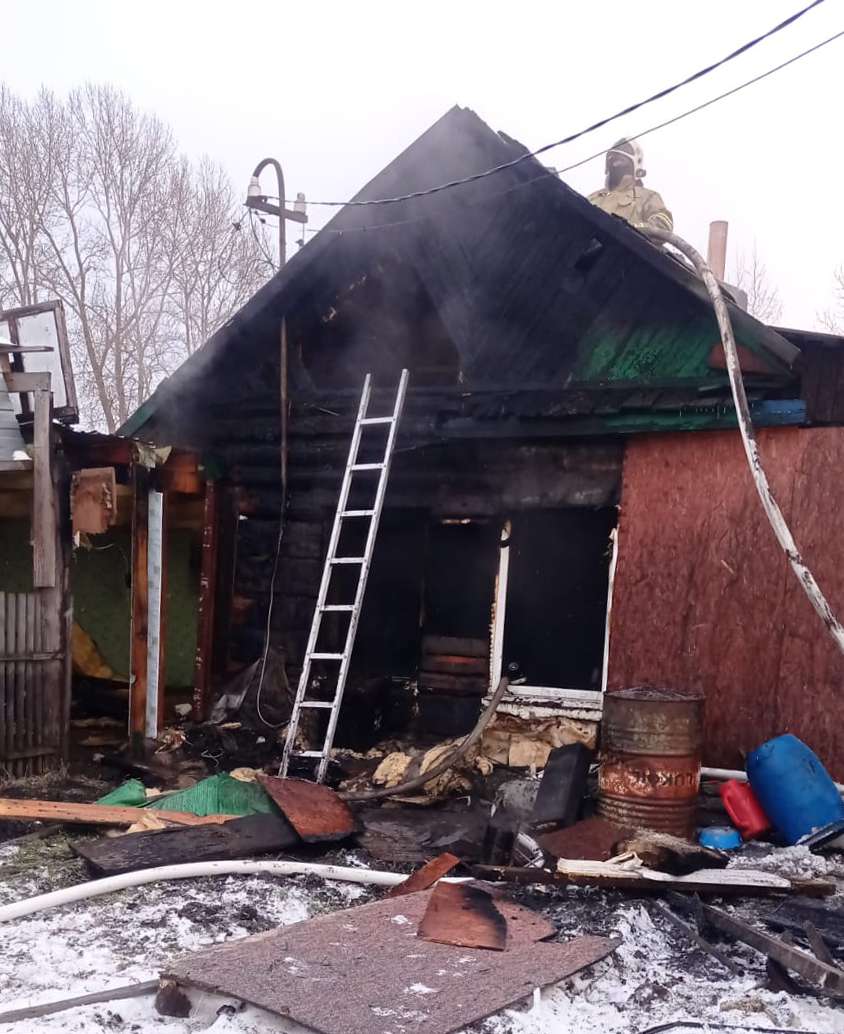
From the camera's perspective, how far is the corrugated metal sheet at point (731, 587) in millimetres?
5656

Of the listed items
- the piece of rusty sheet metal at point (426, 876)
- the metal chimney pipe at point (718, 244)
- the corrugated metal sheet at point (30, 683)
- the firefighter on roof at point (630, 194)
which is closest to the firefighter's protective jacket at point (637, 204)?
the firefighter on roof at point (630, 194)

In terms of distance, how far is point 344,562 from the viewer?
674 centimetres

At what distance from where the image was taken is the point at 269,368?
796cm

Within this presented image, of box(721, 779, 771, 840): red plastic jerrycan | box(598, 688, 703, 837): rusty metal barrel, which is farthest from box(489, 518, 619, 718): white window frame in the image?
box(721, 779, 771, 840): red plastic jerrycan

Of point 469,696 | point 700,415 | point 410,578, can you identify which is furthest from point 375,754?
point 700,415

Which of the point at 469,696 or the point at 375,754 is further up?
the point at 469,696

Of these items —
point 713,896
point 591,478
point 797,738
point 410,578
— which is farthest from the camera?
point 410,578

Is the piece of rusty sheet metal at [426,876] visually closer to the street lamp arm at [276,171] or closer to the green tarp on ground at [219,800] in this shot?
the green tarp on ground at [219,800]

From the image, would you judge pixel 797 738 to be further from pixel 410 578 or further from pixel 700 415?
pixel 410 578

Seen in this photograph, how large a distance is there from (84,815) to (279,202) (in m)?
8.51

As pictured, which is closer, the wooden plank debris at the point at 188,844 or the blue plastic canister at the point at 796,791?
the wooden plank debris at the point at 188,844

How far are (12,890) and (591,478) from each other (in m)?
4.30

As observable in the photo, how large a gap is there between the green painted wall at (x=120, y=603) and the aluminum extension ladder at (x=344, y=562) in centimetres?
402

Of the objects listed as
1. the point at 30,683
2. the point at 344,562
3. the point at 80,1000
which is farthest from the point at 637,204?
the point at 80,1000
